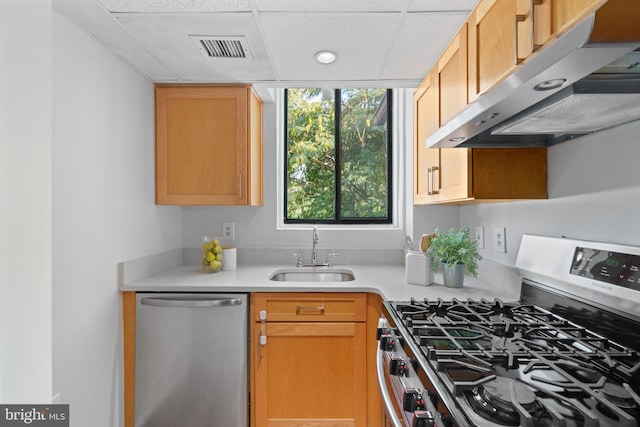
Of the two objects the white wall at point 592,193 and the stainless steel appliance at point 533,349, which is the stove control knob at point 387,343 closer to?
the stainless steel appliance at point 533,349

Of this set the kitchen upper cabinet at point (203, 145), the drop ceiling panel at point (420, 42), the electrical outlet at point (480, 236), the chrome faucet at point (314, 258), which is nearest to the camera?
the drop ceiling panel at point (420, 42)

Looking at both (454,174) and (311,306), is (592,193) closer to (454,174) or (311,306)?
(454,174)

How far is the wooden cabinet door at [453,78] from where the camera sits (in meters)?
1.35

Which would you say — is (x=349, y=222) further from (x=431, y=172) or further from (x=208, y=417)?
(x=208, y=417)

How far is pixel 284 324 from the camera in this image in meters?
1.80

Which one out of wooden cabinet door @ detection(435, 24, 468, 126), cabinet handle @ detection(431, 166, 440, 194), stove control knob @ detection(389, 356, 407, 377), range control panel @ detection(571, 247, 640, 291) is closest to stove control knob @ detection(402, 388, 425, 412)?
stove control knob @ detection(389, 356, 407, 377)

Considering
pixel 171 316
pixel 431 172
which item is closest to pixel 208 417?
pixel 171 316

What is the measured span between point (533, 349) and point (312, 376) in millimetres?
1104

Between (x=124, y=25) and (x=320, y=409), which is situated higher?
(x=124, y=25)

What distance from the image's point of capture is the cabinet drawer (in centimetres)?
180

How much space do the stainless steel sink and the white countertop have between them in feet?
0.71

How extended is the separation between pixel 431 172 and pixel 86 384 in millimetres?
1853

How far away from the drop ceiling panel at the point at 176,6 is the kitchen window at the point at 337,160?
131cm

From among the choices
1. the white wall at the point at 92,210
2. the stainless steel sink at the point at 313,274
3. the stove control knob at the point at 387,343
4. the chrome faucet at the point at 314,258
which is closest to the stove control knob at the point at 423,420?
the stove control knob at the point at 387,343
